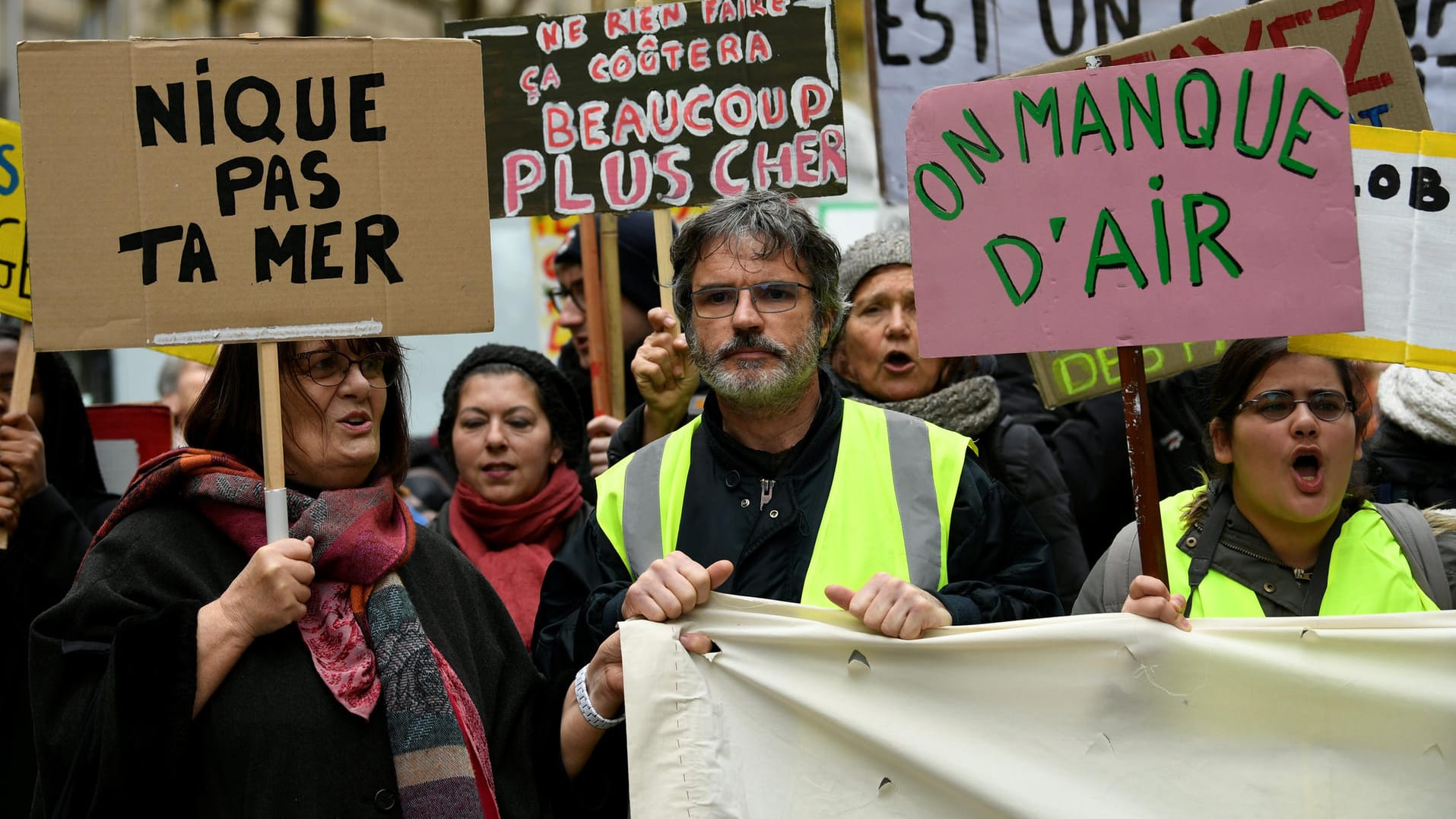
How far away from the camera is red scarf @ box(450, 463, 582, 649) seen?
3.96 metres

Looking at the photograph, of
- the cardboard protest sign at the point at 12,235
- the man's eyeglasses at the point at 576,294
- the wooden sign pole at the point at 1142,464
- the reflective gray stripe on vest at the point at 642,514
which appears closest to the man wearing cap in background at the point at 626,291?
the man's eyeglasses at the point at 576,294

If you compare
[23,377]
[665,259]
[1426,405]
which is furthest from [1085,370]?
[23,377]

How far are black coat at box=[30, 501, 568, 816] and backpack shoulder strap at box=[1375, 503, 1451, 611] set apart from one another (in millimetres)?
1958

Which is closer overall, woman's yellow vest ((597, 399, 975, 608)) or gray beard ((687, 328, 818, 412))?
woman's yellow vest ((597, 399, 975, 608))

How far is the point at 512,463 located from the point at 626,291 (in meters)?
0.70

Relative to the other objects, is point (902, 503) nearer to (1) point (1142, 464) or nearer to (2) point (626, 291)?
(1) point (1142, 464)

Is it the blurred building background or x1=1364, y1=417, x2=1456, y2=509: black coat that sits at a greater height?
the blurred building background

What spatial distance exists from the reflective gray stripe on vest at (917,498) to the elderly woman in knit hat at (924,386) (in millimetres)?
838

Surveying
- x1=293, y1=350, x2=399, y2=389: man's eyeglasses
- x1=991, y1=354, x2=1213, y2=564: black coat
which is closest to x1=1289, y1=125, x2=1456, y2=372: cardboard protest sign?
x1=991, y1=354, x2=1213, y2=564: black coat

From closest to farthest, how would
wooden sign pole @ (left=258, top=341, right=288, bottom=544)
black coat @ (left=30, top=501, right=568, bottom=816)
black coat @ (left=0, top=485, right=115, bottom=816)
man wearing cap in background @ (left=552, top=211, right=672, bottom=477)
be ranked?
1. black coat @ (left=30, top=501, right=568, bottom=816)
2. wooden sign pole @ (left=258, top=341, right=288, bottom=544)
3. black coat @ (left=0, top=485, right=115, bottom=816)
4. man wearing cap in background @ (left=552, top=211, right=672, bottom=477)

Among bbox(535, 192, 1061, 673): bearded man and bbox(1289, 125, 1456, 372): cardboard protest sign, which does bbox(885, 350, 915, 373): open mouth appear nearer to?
bbox(535, 192, 1061, 673): bearded man

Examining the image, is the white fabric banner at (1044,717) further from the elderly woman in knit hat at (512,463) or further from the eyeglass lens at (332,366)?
the elderly woman in knit hat at (512,463)

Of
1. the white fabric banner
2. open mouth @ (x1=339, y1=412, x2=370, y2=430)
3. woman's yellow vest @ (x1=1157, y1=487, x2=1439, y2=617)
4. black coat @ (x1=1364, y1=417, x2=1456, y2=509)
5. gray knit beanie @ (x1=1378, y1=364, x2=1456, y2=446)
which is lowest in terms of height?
the white fabric banner

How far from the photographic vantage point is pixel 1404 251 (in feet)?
8.98
